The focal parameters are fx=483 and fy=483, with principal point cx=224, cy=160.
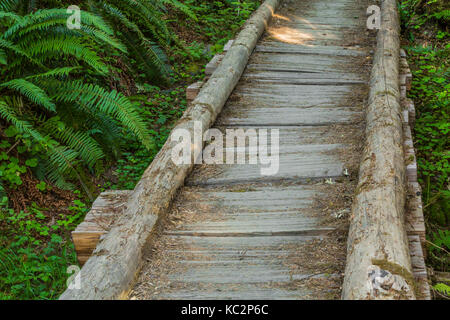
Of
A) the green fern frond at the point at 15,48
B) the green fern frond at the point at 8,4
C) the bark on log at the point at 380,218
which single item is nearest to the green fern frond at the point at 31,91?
the green fern frond at the point at 15,48

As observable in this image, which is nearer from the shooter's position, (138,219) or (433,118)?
(138,219)

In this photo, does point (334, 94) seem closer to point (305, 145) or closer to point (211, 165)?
point (305, 145)

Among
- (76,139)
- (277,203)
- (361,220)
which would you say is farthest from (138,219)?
(76,139)

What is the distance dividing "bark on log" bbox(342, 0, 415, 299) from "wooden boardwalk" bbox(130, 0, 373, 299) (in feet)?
0.55

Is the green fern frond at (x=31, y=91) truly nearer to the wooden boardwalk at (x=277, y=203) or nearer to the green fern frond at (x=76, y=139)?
the green fern frond at (x=76, y=139)

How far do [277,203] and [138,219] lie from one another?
2.93 feet

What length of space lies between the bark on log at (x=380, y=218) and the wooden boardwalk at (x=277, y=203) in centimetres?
17

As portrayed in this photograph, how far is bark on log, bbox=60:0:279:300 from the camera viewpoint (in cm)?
210

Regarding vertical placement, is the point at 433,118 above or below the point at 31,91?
below

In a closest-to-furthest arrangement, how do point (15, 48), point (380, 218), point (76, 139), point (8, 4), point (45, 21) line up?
1. point (380, 218)
2. point (15, 48)
3. point (45, 21)
4. point (76, 139)
5. point (8, 4)

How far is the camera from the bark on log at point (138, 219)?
2.10 m

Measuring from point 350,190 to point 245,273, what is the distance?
99 centimetres

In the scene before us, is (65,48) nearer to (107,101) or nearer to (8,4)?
(107,101)

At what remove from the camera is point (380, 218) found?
2.36m
